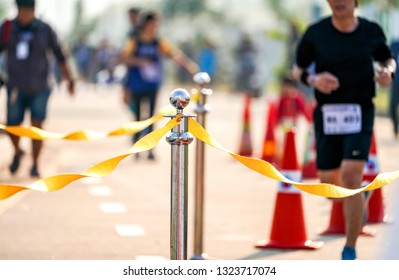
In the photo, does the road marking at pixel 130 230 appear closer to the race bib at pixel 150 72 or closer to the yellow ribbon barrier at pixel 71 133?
the yellow ribbon barrier at pixel 71 133

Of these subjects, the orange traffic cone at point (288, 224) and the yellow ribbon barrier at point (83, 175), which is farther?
the orange traffic cone at point (288, 224)

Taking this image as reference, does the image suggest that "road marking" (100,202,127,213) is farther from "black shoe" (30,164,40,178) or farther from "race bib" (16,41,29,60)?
"race bib" (16,41,29,60)

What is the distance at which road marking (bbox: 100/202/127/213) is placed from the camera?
1234 centimetres

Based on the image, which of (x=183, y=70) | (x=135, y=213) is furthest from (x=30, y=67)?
(x=183, y=70)

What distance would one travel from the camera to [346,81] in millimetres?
9219

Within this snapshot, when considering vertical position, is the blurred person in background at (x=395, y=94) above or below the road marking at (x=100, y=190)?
above

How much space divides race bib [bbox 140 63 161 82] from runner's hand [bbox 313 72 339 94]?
9.28 metres

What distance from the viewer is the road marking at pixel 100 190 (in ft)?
45.8

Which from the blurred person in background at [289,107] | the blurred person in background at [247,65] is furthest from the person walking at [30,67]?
the blurred person in background at [247,65]

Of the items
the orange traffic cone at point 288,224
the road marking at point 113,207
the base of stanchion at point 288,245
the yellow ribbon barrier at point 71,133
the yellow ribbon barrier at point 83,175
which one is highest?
the yellow ribbon barrier at point 83,175

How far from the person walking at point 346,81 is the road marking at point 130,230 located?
1.96 metres

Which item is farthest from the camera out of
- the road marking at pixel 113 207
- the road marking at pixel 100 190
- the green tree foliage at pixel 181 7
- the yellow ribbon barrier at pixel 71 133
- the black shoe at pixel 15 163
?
the green tree foliage at pixel 181 7
